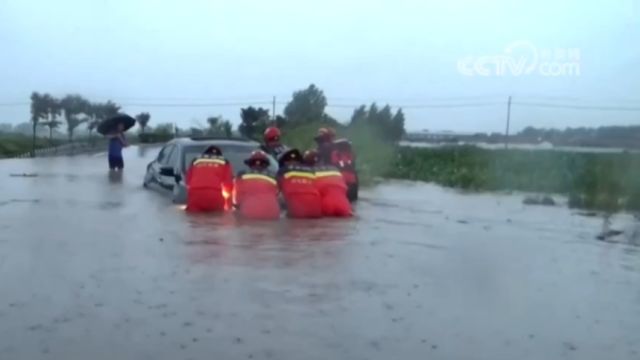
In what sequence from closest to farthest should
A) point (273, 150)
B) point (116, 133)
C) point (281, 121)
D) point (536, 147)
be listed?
point (273, 150) < point (116, 133) < point (281, 121) < point (536, 147)

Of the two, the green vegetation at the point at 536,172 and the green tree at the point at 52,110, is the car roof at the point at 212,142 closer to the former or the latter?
the green vegetation at the point at 536,172

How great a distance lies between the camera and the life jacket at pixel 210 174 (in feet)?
42.9

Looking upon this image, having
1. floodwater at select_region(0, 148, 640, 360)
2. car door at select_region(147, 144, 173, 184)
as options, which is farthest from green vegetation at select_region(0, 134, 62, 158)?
floodwater at select_region(0, 148, 640, 360)

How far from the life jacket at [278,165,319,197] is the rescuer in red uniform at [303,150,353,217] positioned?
0.13 meters

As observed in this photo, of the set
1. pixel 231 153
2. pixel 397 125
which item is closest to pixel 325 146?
pixel 231 153

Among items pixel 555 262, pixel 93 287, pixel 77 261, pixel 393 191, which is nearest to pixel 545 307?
pixel 555 262

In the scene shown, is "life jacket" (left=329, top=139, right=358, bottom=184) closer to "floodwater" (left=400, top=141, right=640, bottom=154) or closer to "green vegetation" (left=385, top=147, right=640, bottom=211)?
"green vegetation" (left=385, top=147, right=640, bottom=211)

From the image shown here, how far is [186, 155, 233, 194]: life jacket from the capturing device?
13.1 m

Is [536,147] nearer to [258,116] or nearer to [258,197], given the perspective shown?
[258,116]

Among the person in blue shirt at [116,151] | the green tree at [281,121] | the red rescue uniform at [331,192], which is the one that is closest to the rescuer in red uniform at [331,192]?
the red rescue uniform at [331,192]

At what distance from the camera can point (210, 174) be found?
13055mm

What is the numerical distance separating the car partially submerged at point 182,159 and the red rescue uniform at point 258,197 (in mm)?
1511

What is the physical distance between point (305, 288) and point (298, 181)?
5602 mm

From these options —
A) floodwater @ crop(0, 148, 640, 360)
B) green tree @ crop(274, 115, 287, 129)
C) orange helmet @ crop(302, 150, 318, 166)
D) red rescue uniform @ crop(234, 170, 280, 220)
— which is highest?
green tree @ crop(274, 115, 287, 129)
